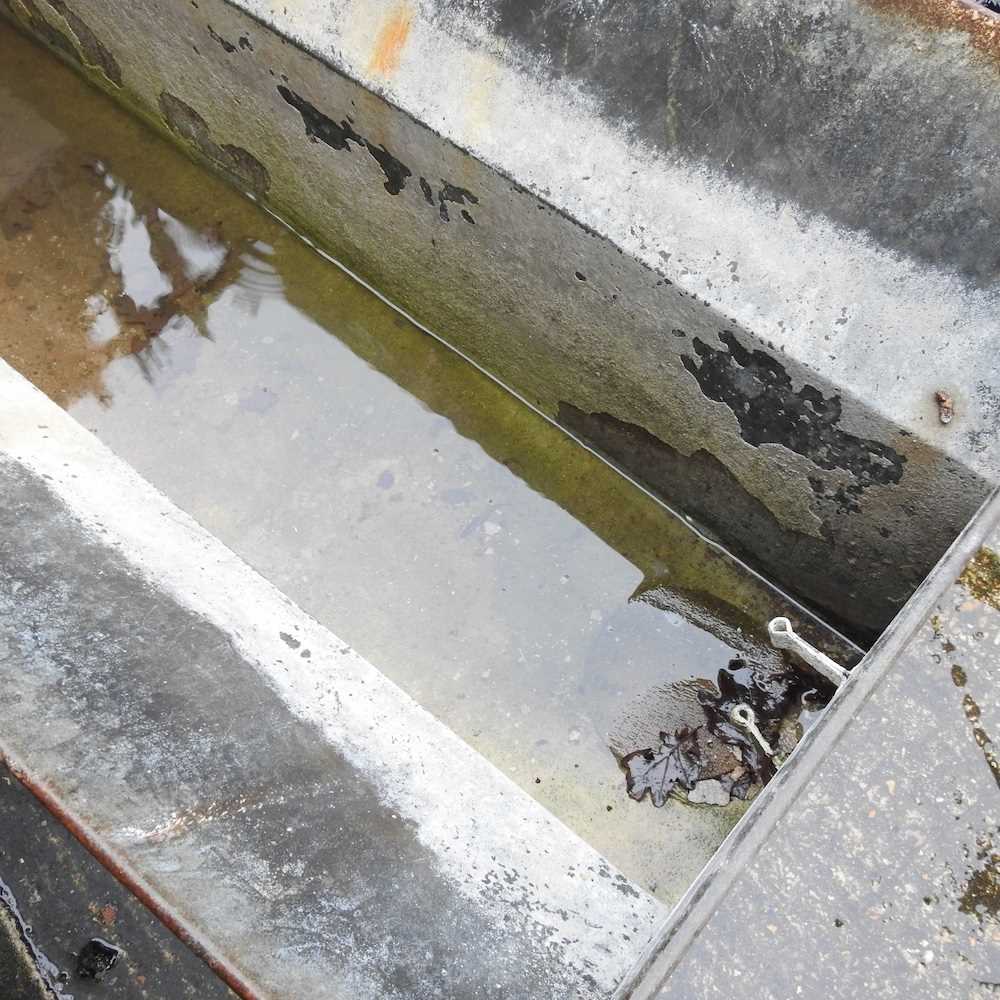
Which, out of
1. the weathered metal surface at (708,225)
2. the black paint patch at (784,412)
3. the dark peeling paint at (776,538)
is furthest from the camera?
the dark peeling paint at (776,538)

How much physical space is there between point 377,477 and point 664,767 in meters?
1.33

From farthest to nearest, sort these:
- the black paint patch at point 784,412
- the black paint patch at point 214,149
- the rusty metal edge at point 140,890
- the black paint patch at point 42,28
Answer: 1. the black paint patch at point 42,28
2. the black paint patch at point 214,149
3. the black paint patch at point 784,412
4. the rusty metal edge at point 140,890

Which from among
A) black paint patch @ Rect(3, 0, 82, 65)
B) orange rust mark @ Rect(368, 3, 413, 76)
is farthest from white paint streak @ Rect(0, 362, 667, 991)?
black paint patch @ Rect(3, 0, 82, 65)

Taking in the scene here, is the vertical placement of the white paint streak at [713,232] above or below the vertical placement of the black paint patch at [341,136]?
above

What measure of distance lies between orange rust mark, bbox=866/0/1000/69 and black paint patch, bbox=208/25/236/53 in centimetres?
205

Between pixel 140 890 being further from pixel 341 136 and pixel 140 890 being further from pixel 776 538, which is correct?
pixel 341 136

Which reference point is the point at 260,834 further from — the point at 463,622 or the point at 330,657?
the point at 463,622

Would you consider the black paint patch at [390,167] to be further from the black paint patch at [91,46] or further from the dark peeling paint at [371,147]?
the black paint patch at [91,46]

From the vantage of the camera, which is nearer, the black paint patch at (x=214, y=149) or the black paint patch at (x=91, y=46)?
the black paint patch at (x=214, y=149)

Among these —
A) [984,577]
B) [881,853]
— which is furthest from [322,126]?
[881,853]

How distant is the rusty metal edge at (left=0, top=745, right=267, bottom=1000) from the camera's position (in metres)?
1.66

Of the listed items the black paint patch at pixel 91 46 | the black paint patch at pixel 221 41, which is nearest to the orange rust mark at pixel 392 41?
the black paint patch at pixel 221 41

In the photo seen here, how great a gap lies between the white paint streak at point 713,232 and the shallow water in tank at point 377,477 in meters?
0.89

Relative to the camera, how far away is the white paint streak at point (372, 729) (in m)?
2.01
